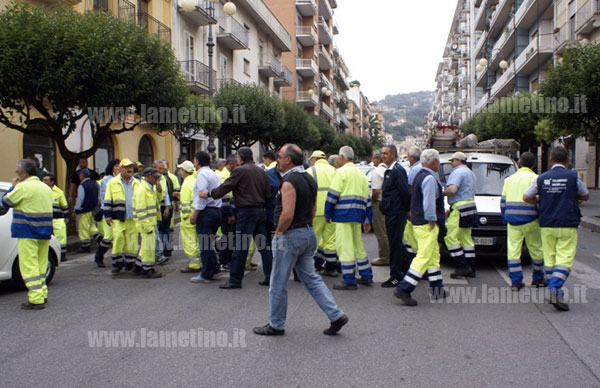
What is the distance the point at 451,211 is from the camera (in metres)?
8.12

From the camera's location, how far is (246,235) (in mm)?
7398

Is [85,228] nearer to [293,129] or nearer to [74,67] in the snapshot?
[74,67]

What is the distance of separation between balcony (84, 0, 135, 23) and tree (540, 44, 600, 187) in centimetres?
1391

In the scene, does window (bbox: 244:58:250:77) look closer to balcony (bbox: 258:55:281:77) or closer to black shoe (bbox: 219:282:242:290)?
balcony (bbox: 258:55:281:77)

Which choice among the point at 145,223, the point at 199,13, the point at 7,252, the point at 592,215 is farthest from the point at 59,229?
the point at 199,13

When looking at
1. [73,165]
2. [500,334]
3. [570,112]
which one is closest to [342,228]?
[500,334]

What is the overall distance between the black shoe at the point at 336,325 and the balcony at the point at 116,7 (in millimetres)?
16070

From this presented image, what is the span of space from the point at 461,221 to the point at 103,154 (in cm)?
1496

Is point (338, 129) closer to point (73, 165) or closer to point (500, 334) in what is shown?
point (73, 165)

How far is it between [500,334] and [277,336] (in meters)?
2.24

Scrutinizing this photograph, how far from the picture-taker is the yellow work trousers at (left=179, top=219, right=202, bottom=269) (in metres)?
8.65

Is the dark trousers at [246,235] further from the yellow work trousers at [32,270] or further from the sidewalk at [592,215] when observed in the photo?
the sidewalk at [592,215]

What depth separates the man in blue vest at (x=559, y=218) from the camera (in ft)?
20.2

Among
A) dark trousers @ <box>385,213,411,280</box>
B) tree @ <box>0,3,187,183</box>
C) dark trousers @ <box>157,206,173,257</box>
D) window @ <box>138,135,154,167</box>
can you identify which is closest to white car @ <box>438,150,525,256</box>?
dark trousers @ <box>385,213,411,280</box>
